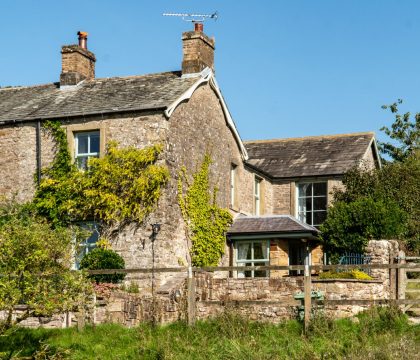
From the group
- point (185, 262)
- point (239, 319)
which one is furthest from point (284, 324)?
point (185, 262)

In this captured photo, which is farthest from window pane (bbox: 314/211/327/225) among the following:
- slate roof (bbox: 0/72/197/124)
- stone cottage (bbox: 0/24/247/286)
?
slate roof (bbox: 0/72/197/124)

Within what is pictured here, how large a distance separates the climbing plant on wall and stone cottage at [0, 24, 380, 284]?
0.40 m

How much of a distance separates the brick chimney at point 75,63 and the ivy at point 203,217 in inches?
223

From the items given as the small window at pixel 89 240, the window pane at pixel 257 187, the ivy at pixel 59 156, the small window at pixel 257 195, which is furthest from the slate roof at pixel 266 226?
the ivy at pixel 59 156

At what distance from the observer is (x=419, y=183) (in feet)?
107

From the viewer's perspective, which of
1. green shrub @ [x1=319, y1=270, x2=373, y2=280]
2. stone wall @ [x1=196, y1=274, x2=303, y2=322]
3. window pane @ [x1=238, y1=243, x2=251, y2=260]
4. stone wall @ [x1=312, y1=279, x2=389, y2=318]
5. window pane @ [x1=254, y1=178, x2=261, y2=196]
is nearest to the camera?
stone wall @ [x1=196, y1=274, x2=303, y2=322]

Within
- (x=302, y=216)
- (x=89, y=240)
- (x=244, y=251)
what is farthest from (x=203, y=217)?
(x=302, y=216)

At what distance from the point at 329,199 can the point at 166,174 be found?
37.4 ft

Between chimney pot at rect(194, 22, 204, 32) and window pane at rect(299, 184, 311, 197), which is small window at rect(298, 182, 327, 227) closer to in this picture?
window pane at rect(299, 184, 311, 197)

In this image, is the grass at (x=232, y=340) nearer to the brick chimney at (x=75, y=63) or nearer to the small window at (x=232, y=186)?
the small window at (x=232, y=186)

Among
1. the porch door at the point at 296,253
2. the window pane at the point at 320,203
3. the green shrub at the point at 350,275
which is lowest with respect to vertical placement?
the green shrub at the point at 350,275

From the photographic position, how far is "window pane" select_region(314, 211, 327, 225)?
35.2m

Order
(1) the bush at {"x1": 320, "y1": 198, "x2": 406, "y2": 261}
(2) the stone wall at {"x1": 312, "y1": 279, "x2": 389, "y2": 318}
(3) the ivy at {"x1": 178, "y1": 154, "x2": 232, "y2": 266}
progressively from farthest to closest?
(1) the bush at {"x1": 320, "y1": 198, "x2": 406, "y2": 261}, (3) the ivy at {"x1": 178, "y1": 154, "x2": 232, "y2": 266}, (2) the stone wall at {"x1": 312, "y1": 279, "x2": 389, "y2": 318}

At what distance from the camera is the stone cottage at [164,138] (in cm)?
2575
